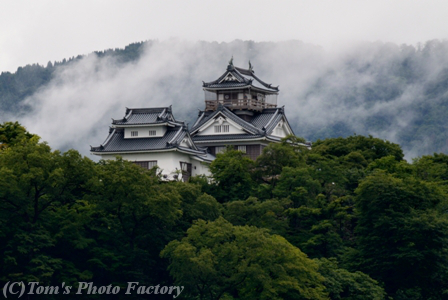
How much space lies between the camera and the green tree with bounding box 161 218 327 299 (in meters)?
30.4

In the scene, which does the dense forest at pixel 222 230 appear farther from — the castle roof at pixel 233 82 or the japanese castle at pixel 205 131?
the castle roof at pixel 233 82

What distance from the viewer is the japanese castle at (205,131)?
148ft

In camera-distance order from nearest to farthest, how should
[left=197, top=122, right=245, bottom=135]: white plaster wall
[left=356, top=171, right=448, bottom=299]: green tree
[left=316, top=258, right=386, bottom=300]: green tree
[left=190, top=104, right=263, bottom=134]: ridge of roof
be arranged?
[left=316, top=258, right=386, bottom=300]: green tree
[left=356, top=171, right=448, bottom=299]: green tree
[left=190, top=104, right=263, bottom=134]: ridge of roof
[left=197, top=122, right=245, bottom=135]: white plaster wall

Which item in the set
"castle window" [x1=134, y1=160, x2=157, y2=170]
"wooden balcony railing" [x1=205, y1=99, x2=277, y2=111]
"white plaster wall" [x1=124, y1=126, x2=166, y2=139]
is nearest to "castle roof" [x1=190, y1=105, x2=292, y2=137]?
"wooden balcony railing" [x1=205, y1=99, x2=277, y2=111]

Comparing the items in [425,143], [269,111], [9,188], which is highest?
[425,143]

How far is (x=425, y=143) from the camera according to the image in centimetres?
11262

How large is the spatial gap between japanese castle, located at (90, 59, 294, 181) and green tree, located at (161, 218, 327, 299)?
1030 cm

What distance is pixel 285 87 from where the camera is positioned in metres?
124

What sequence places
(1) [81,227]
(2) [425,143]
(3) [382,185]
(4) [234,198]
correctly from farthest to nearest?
(2) [425,143] < (4) [234,198] < (3) [382,185] < (1) [81,227]

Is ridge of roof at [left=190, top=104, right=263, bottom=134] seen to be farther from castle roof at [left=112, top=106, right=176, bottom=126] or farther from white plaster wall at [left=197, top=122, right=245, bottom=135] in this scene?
→ castle roof at [left=112, top=106, right=176, bottom=126]

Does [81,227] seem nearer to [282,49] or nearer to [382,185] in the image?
[382,185]

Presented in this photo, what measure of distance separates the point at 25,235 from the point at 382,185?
1695 centimetres

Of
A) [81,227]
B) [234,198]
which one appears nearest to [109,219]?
[81,227]

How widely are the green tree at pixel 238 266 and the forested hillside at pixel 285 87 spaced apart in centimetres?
8207
